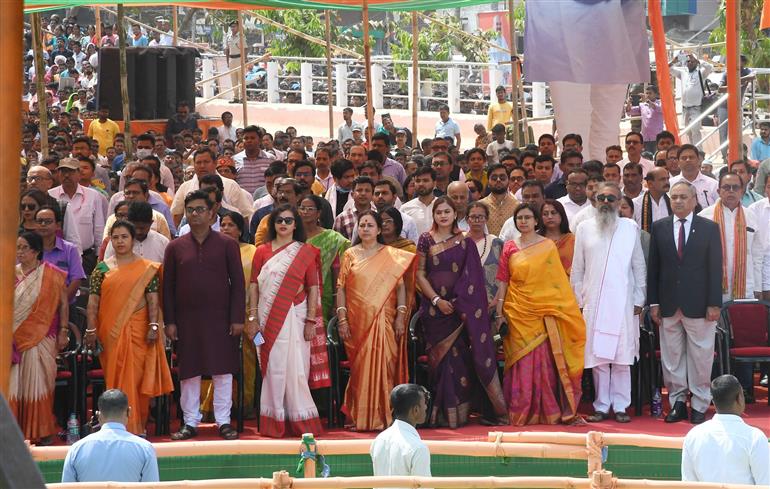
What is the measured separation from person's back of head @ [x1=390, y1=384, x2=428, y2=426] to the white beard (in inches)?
132

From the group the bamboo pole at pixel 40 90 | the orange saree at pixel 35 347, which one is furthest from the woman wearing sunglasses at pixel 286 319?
the bamboo pole at pixel 40 90

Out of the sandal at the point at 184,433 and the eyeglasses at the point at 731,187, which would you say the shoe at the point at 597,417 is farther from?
the sandal at the point at 184,433

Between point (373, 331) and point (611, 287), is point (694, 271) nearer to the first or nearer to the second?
point (611, 287)

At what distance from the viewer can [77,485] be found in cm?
510

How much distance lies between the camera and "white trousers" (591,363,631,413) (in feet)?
28.6

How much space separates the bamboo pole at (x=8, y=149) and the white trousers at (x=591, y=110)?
11387 millimetres

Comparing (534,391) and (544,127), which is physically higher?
(544,127)

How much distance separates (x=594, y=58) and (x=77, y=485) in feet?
29.1

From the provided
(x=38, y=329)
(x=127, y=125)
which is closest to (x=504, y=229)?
(x=38, y=329)

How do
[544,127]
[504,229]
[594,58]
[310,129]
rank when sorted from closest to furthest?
1. [504,229]
2. [594,58]
3. [544,127]
4. [310,129]

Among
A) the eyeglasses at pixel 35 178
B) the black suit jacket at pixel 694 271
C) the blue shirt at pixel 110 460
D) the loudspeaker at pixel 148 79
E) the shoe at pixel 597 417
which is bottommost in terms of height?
the shoe at pixel 597 417

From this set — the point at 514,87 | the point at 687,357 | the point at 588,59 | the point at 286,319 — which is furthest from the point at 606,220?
the point at 514,87

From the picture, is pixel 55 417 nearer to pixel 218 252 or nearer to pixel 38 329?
pixel 38 329

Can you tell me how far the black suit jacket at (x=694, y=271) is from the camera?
337 inches
